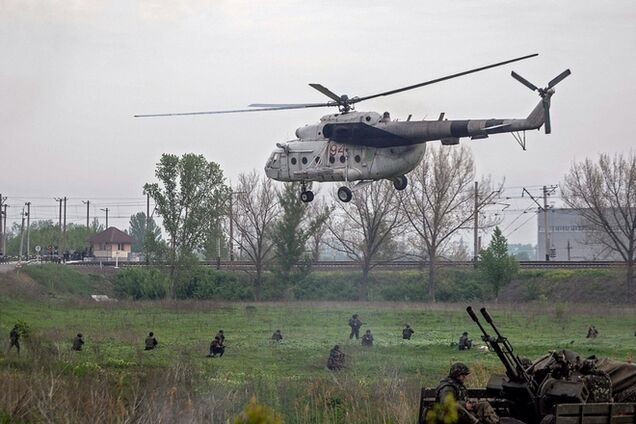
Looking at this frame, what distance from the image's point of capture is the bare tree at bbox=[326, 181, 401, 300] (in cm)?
7519

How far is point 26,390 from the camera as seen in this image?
2019 cm

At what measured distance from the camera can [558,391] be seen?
47.5 ft

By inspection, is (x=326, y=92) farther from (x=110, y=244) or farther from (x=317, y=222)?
(x=110, y=244)

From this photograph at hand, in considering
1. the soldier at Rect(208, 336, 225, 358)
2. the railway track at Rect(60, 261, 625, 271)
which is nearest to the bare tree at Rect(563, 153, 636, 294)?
the railway track at Rect(60, 261, 625, 271)

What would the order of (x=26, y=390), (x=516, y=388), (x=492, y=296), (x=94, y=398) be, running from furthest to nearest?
(x=492, y=296) < (x=26, y=390) < (x=94, y=398) < (x=516, y=388)

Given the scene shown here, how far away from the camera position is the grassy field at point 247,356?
66.9 feet

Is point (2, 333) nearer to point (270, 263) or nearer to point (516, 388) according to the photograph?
point (516, 388)

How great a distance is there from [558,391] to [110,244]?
10536 cm

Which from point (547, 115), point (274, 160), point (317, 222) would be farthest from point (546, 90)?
point (317, 222)

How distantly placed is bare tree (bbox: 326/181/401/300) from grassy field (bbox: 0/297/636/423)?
14.0 m

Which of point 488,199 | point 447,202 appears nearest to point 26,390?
point 447,202

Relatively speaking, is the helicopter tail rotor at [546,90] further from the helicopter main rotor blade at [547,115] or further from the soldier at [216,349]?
the soldier at [216,349]

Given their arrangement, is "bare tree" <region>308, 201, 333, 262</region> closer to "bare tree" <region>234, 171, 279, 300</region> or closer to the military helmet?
Result: "bare tree" <region>234, 171, 279, 300</region>

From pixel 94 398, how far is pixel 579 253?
351 ft
